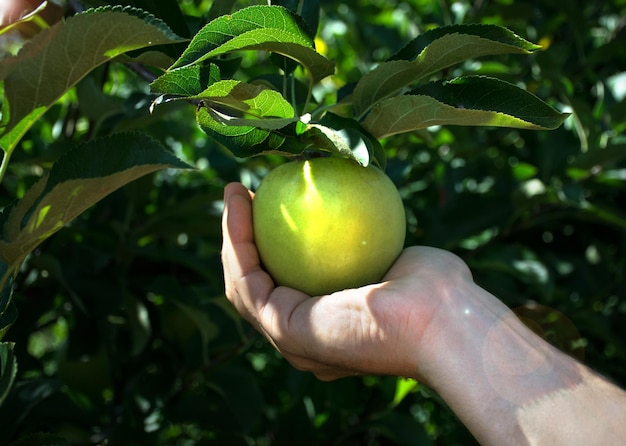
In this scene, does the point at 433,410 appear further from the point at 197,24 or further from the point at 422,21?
the point at 197,24

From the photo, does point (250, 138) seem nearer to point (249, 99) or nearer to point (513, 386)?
point (249, 99)

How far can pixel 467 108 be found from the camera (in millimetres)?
774

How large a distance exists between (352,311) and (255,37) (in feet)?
1.04

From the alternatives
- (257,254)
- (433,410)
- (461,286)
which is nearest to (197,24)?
(257,254)

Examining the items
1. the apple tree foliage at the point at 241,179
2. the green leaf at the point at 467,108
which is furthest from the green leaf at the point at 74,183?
the green leaf at the point at 467,108

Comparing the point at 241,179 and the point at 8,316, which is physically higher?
the point at 8,316

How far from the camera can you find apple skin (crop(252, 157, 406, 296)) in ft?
2.58

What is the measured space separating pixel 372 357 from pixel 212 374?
0.53 meters

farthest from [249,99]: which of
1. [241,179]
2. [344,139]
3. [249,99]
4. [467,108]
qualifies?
[241,179]

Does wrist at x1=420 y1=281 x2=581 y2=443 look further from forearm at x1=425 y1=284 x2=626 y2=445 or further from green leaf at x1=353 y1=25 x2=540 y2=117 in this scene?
green leaf at x1=353 y1=25 x2=540 y2=117

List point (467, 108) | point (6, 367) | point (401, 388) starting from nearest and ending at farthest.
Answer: point (6, 367)
point (467, 108)
point (401, 388)

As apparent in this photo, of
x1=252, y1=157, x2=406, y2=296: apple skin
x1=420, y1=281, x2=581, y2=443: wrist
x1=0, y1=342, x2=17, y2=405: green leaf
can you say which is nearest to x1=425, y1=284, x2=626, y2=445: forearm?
x1=420, y1=281, x2=581, y2=443: wrist

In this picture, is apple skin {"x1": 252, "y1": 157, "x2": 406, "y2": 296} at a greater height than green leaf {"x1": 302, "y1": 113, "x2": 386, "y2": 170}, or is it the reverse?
green leaf {"x1": 302, "y1": 113, "x2": 386, "y2": 170}

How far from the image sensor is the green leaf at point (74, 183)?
0.72 m
